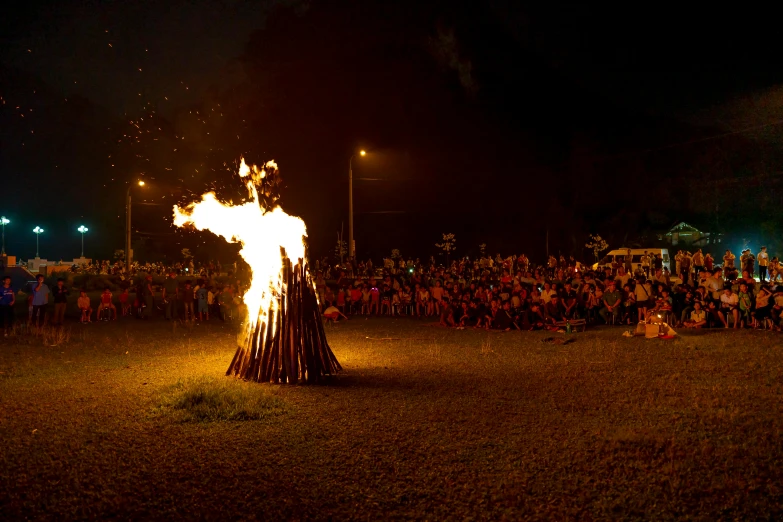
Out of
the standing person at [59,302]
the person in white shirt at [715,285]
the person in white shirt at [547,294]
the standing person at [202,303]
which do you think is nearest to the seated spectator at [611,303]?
the person in white shirt at [547,294]

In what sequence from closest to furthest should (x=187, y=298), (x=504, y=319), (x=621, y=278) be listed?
(x=504, y=319) < (x=621, y=278) < (x=187, y=298)

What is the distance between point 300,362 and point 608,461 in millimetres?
5509

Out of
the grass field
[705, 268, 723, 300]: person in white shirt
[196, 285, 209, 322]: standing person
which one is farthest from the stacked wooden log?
[705, 268, 723, 300]: person in white shirt

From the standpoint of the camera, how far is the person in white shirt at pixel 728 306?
51.2 ft

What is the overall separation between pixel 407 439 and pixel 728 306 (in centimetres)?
1240

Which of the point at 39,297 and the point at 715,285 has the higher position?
→ the point at 715,285

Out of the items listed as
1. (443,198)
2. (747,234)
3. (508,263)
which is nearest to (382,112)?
(443,198)

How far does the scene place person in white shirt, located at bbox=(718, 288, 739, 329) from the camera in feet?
51.2

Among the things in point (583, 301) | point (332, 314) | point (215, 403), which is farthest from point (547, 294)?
point (215, 403)

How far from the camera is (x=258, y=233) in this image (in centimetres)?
1066

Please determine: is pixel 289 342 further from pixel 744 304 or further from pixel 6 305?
pixel 744 304

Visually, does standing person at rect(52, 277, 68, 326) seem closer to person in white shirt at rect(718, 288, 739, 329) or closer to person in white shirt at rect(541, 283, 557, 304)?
person in white shirt at rect(541, 283, 557, 304)

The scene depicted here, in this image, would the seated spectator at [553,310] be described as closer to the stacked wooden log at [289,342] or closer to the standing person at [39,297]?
the stacked wooden log at [289,342]

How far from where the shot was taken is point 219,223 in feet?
35.8
